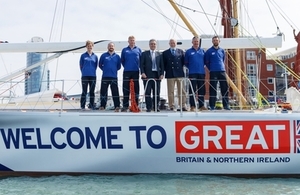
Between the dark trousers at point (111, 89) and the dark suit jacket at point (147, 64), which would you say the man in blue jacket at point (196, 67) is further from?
the dark trousers at point (111, 89)

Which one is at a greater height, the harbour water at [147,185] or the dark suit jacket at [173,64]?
the dark suit jacket at [173,64]

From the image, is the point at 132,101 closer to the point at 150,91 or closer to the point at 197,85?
the point at 150,91

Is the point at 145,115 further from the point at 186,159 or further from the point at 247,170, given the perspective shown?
the point at 247,170

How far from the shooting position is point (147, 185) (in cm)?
630

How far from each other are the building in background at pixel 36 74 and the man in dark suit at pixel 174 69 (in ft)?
8.60

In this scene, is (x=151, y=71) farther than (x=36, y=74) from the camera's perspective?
No

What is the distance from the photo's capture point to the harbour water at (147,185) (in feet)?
19.5

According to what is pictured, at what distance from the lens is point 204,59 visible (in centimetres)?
743

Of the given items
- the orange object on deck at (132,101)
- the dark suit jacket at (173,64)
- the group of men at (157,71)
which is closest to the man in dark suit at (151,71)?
the group of men at (157,71)

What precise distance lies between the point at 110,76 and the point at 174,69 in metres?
1.22

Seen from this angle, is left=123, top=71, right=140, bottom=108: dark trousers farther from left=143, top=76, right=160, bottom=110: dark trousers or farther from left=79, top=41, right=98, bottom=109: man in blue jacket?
left=79, top=41, right=98, bottom=109: man in blue jacket

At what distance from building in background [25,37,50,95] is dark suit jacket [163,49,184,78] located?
2.61 meters

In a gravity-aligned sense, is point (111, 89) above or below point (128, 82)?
below

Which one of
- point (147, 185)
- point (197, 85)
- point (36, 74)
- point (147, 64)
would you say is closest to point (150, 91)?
Result: point (147, 64)
